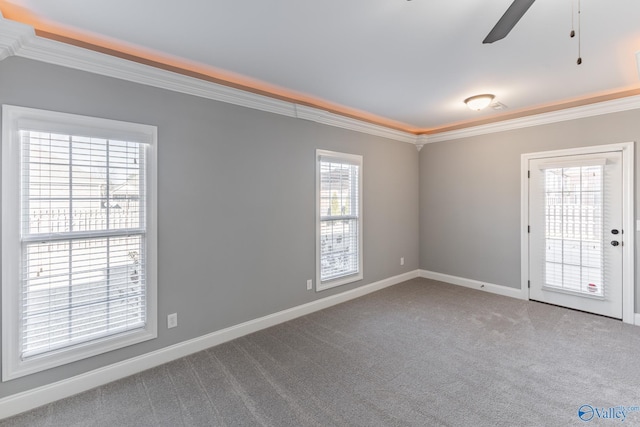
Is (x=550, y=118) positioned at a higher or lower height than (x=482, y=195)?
higher

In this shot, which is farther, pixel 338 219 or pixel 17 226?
pixel 338 219

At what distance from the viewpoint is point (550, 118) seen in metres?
3.92

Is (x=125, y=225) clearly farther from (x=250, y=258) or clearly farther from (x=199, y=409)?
(x=199, y=409)

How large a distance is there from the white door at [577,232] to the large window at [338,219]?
2420 mm

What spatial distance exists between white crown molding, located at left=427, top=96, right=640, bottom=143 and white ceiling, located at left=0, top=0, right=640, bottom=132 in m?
0.26

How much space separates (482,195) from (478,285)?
4.66ft

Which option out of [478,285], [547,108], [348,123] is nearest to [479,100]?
[547,108]

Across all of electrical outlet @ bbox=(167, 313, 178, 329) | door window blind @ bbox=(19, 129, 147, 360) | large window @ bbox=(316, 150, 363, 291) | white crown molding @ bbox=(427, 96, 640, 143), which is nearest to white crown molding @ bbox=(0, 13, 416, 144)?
door window blind @ bbox=(19, 129, 147, 360)

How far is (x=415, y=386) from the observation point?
2.32 metres

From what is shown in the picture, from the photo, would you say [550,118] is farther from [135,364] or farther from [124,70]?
[135,364]

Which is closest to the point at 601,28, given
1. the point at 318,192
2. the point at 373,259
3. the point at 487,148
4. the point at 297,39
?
the point at 297,39

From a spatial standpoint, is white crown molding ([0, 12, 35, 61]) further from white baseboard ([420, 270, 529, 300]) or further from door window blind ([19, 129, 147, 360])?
white baseboard ([420, 270, 529, 300])

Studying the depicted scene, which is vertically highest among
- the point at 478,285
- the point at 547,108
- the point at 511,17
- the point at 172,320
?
the point at 547,108

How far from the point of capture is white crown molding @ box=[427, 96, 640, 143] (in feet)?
11.2
